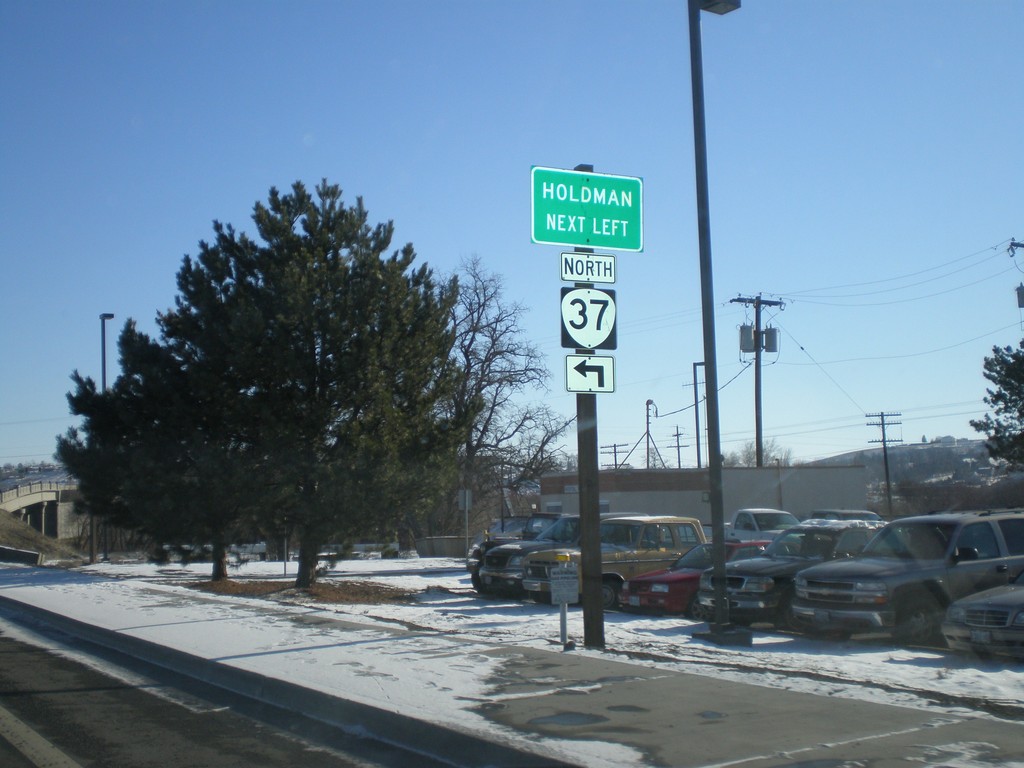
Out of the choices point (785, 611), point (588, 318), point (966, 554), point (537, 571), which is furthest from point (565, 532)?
point (588, 318)

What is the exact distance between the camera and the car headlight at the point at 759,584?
14719mm

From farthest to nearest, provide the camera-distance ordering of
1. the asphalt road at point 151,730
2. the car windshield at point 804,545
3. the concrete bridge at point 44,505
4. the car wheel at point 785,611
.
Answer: the concrete bridge at point 44,505, the car windshield at point 804,545, the car wheel at point 785,611, the asphalt road at point 151,730

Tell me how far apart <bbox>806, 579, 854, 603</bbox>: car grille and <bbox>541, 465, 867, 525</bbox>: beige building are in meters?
34.7

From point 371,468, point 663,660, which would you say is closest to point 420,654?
point 663,660

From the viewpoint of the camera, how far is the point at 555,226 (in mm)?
11500

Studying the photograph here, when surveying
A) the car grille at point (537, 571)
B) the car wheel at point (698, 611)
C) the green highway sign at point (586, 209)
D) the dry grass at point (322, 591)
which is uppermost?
the green highway sign at point (586, 209)

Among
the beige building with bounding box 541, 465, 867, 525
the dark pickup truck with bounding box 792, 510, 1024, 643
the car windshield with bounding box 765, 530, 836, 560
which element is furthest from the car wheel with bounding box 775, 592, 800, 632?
the beige building with bounding box 541, 465, 867, 525

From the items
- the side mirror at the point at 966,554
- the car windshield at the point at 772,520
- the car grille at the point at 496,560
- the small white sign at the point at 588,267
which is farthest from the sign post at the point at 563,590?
the car windshield at the point at 772,520

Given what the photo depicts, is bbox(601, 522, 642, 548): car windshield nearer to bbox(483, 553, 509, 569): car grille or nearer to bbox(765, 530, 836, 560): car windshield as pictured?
bbox(483, 553, 509, 569): car grille

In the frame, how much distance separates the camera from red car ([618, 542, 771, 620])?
641 inches

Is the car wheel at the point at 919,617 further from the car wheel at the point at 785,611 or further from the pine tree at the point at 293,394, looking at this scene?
the pine tree at the point at 293,394

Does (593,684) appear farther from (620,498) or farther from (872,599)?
(620,498)

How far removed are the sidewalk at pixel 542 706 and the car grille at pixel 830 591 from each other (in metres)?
3.96

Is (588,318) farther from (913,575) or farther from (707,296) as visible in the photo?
(913,575)
